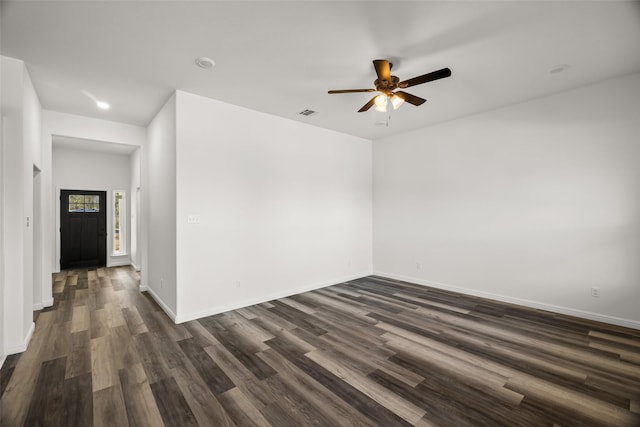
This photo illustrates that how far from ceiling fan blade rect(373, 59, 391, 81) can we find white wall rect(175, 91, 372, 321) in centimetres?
228

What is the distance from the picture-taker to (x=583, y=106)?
144 inches

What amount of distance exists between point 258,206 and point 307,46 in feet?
7.98

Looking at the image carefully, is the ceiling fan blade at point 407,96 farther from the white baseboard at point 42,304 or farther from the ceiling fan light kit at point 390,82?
the white baseboard at point 42,304

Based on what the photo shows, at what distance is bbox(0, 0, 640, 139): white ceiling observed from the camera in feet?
7.37

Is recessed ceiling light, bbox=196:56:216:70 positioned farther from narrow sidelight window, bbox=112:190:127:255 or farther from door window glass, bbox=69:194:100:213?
door window glass, bbox=69:194:100:213

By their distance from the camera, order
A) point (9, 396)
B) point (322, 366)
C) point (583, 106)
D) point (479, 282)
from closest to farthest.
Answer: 1. point (9, 396)
2. point (322, 366)
3. point (583, 106)
4. point (479, 282)

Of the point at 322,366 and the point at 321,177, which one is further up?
the point at 321,177

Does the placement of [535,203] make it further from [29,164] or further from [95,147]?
Result: [95,147]

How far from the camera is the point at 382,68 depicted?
107 inches

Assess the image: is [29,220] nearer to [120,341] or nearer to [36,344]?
[36,344]

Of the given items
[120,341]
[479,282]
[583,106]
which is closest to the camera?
[120,341]

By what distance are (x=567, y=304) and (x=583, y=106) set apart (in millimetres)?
2643

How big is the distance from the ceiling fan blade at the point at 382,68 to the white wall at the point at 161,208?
2.68m

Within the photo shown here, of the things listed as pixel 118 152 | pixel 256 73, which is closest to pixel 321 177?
pixel 256 73
